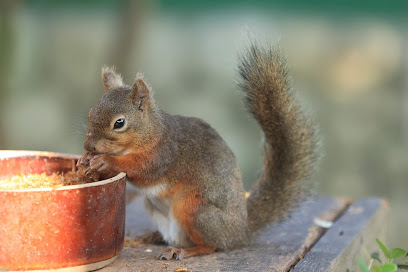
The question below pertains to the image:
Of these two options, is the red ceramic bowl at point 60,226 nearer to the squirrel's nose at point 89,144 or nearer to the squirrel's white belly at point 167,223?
the squirrel's nose at point 89,144

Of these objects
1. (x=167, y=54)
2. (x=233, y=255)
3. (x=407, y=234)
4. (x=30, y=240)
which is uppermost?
(x=167, y=54)

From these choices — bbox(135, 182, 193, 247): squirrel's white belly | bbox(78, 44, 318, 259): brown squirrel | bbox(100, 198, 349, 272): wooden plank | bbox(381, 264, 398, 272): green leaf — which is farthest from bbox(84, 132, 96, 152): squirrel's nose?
bbox(381, 264, 398, 272): green leaf

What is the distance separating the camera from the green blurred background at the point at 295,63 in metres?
4.90

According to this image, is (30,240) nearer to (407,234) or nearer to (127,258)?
(127,258)

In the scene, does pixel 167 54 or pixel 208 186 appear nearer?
pixel 208 186

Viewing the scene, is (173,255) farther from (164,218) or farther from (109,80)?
(109,80)

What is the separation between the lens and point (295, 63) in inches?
202

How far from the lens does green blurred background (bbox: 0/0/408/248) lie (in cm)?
490

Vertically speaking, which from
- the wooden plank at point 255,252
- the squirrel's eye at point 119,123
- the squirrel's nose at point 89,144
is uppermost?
→ the squirrel's eye at point 119,123

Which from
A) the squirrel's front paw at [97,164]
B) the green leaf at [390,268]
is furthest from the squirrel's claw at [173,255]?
the green leaf at [390,268]

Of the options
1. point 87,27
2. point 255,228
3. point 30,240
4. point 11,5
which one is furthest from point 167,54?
point 30,240

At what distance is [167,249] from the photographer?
83.9 inches

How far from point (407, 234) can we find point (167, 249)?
10.5 feet

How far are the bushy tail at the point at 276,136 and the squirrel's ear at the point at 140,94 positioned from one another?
0.34 m
